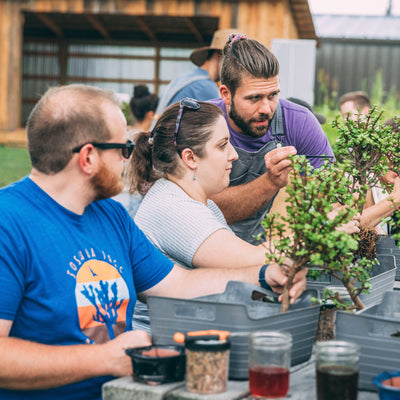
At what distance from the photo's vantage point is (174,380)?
59.1 inches

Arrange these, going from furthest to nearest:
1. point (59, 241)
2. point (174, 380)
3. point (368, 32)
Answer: point (368, 32) → point (59, 241) → point (174, 380)

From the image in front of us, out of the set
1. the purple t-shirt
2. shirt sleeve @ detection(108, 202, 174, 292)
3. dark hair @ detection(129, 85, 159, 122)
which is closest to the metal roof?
dark hair @ detection(129, 85, 159, 122)

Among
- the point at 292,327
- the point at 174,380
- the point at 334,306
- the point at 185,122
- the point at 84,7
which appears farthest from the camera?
the point at 84,7

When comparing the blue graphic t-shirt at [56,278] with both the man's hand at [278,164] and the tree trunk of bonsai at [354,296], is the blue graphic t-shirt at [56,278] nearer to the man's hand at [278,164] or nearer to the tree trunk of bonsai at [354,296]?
the tree trunk of bonsai at [354,296]

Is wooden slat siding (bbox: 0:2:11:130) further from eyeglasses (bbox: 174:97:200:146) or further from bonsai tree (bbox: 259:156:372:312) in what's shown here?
bonsai tree (bbox: 259:156:372:312)

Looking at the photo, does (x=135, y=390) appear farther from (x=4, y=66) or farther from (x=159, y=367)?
(x=4, y=66)

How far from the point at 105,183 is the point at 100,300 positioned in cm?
32

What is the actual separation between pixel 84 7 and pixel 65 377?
10077 millimetres

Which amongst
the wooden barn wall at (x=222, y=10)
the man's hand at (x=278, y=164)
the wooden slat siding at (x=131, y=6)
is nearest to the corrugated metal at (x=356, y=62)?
the wooden barn wall at (x=222, y=10)

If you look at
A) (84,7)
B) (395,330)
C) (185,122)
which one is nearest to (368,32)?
(84,7)

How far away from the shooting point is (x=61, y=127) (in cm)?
186

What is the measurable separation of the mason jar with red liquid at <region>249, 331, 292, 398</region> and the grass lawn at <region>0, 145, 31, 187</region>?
7075 mm

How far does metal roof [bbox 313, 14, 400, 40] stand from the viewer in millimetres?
15734

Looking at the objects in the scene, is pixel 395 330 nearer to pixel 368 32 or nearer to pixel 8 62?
pixel 8 62
